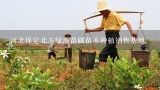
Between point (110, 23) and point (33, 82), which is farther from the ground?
point (110, 23)

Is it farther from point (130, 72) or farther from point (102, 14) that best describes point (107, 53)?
point (130, 72)

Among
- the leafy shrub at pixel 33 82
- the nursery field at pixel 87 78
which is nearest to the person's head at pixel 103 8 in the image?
the nursery field at pixel 87 78

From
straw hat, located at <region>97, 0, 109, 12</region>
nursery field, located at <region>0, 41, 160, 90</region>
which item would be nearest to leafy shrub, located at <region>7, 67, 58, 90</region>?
nursery field, located at <region>0, 41, 160, 90</region>

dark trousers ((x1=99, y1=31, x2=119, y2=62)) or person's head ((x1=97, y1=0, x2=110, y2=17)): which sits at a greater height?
person's head ((x1=97, y1=0, x2=110, y2=17))

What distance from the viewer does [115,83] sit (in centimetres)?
909

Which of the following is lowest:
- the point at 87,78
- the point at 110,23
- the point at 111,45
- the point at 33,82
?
the point at 87,78

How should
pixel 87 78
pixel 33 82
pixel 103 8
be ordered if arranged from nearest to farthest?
pixel 33 82 < pixel 87 78 < pixel 103 8

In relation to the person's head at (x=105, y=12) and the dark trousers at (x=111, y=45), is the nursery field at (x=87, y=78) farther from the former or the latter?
the person's head at (x=105, y=12)

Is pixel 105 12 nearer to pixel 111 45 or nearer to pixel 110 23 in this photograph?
pixel 110 23

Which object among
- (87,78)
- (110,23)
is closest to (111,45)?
(110,23)

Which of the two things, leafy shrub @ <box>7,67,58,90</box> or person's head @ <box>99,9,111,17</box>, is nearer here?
leafy shrub @ <box>7,67,58,90</box>

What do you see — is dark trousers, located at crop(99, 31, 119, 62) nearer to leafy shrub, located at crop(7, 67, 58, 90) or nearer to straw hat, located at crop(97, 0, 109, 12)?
straw hat, located at crop(97, 0, 109, 12)

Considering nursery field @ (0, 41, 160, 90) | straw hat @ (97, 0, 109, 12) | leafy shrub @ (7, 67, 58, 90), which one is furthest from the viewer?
straw hat @ (97, 0, 109, 12)

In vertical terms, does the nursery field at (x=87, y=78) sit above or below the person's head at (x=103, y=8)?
below
